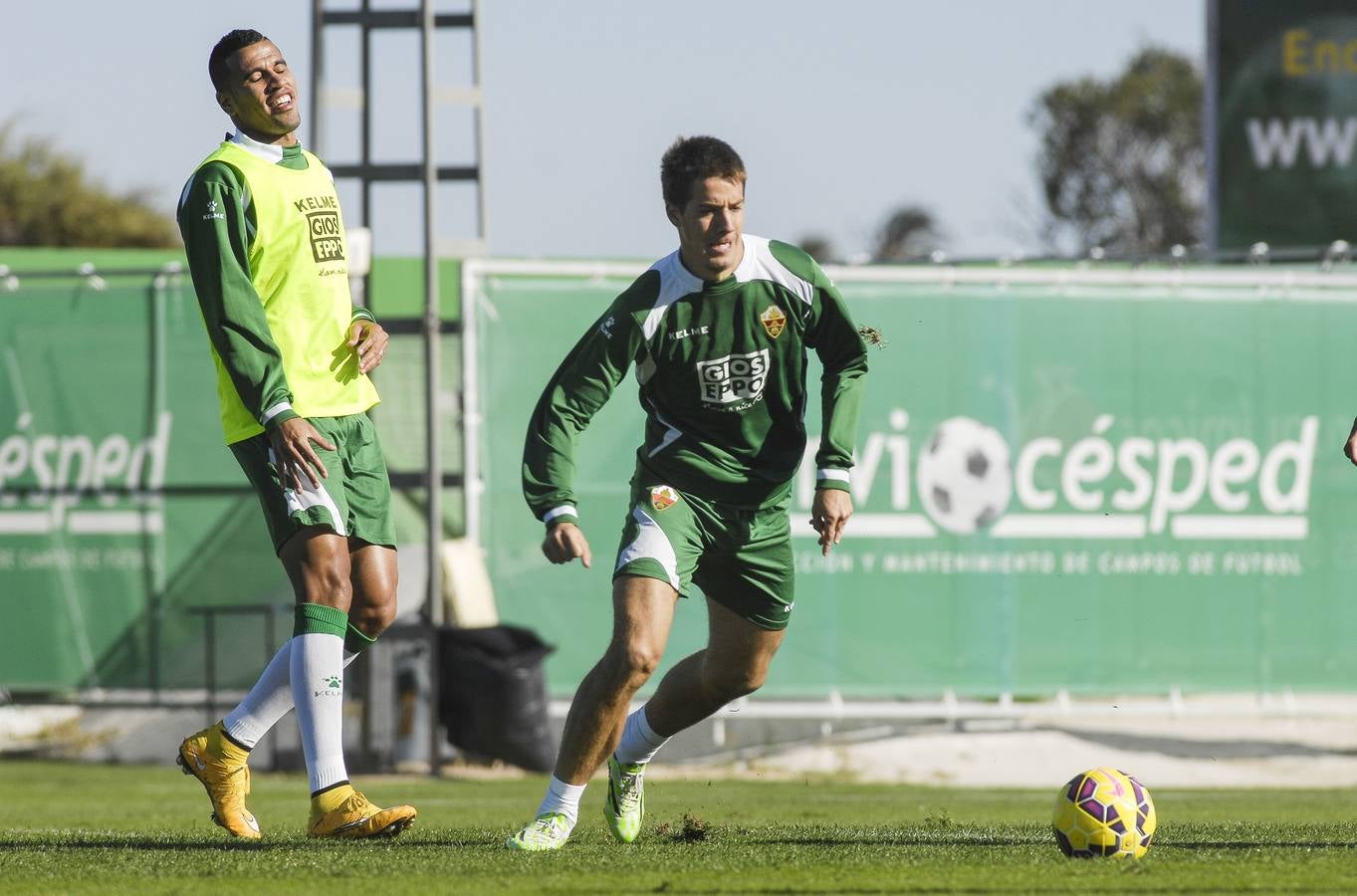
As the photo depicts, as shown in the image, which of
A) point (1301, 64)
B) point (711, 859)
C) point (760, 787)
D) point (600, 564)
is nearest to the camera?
point (711, 859)

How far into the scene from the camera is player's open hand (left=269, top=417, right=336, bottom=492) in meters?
6.10

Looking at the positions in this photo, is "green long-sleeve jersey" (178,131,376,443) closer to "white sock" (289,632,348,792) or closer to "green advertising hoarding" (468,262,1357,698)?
"white sock" (289,632,348,792)

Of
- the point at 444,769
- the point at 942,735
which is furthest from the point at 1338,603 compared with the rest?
the point at 444,769

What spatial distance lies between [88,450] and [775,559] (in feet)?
26.4

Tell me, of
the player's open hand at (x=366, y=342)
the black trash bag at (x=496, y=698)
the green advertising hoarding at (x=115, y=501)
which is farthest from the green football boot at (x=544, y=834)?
the green advertising hoarding at (x=115, y=501)

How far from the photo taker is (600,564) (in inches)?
505

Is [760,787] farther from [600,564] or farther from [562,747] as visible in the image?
[562,747]

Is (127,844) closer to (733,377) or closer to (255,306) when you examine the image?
(255,306)

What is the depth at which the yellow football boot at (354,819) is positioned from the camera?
6.24m

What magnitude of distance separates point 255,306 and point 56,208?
45.6m

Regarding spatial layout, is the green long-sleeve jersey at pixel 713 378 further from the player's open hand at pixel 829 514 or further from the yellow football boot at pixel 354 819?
the yellow football boot at pixel 354 819

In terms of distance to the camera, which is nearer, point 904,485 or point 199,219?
point 199,219

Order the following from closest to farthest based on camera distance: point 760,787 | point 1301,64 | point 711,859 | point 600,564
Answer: point 711,859 < point 760,787 < point 600,564 < point 1301,64

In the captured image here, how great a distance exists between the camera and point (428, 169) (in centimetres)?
1236
